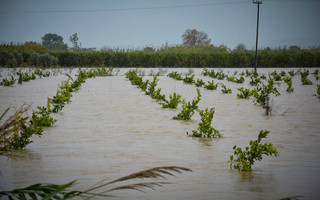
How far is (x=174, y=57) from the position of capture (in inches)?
1455

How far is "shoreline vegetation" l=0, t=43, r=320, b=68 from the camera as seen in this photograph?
3516cm

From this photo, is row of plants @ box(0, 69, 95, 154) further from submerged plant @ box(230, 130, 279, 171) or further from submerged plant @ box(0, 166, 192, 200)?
submerged plant @ box(230, 130, 279, 171)

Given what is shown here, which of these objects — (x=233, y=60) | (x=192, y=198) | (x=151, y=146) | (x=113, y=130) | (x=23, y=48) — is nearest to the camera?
(x=192, y=198)

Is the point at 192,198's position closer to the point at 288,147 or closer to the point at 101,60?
the point at 288,147

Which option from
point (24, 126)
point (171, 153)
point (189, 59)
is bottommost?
point (171, 153)

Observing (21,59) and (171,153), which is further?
(21,59)

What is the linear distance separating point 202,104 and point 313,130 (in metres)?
4.06

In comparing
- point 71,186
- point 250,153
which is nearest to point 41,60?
point 250,153

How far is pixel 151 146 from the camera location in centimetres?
535

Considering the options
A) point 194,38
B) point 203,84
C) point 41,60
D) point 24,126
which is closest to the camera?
point 24,126

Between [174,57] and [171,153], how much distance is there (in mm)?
32515

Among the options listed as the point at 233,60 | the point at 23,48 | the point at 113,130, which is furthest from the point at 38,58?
the point at 113,130

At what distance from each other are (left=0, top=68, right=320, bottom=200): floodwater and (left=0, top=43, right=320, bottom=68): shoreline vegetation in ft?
88.7

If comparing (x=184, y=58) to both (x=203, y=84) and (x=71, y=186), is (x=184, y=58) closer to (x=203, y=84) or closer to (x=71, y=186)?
(x=203, y=84)
